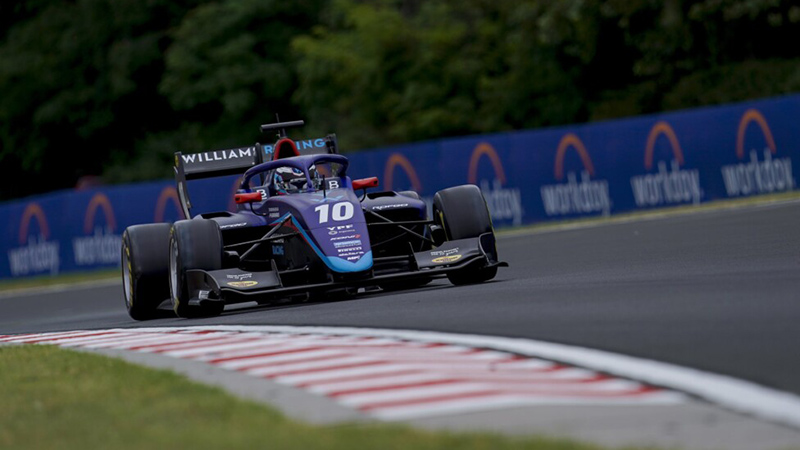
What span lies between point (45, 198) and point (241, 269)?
19283 millimetres

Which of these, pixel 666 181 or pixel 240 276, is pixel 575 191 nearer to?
pixel 666 181

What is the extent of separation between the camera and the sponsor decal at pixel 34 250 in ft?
107

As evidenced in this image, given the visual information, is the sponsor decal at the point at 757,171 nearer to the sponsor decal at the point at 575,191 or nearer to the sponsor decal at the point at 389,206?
the sponsor decal at the point at 575,191

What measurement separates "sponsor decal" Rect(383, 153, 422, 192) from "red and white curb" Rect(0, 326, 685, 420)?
17.9 meters

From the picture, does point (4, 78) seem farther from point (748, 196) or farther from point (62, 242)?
point (748, 196)

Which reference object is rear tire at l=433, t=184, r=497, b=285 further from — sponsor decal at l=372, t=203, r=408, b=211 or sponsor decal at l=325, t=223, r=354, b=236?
sponsor decal at l=325, t=223, r=354, b=236

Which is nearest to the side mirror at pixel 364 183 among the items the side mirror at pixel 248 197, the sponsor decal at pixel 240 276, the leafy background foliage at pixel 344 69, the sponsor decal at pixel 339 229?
the side mirror at pixel 248 197

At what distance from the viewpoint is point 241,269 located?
570 inches

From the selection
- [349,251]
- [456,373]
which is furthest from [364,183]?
[456,373]

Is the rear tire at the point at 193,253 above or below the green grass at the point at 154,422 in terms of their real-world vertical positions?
above

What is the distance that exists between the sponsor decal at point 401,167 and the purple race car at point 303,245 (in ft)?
43.4

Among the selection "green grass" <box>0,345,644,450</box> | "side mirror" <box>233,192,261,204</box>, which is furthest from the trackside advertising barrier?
"green grass" <box>0,345,644,450</box>

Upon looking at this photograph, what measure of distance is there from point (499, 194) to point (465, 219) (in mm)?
13649

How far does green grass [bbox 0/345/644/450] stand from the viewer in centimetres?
595
